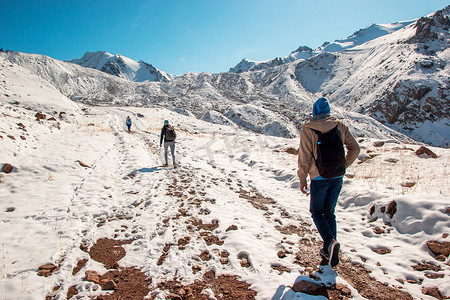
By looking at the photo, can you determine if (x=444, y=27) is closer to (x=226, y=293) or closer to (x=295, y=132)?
(x=295, y=132)

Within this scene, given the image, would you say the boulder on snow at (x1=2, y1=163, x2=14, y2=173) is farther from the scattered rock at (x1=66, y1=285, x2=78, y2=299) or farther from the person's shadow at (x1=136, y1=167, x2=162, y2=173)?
the scattered rock at (x1=66, y1=285, x2=78, y2=299)

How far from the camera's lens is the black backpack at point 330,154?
10.7 feet

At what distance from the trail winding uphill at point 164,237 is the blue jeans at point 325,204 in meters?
0.60

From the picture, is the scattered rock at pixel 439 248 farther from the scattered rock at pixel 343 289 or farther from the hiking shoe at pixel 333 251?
the scattered rock at pixel 343 289

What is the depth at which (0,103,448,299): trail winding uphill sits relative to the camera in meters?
3.03

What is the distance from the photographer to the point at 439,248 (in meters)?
3.63

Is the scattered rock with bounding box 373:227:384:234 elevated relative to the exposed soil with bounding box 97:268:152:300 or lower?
lower

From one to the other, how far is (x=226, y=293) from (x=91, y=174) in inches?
328

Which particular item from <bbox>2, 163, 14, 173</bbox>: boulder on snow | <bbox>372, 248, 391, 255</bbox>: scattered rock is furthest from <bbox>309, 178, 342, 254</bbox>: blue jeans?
<bbox>2, 163, 14, 173</bbox>: boulder on snow

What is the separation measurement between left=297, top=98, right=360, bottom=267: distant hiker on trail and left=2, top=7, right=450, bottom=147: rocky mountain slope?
5749cm

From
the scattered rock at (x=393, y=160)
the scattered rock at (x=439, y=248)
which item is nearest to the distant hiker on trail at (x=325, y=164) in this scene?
→ the scattered rock at (x=439, y=248)

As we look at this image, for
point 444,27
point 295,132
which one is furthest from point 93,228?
point 444,27

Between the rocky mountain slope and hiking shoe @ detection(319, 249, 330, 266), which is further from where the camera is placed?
the rocky mountain slope

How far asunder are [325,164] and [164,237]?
370 cm
